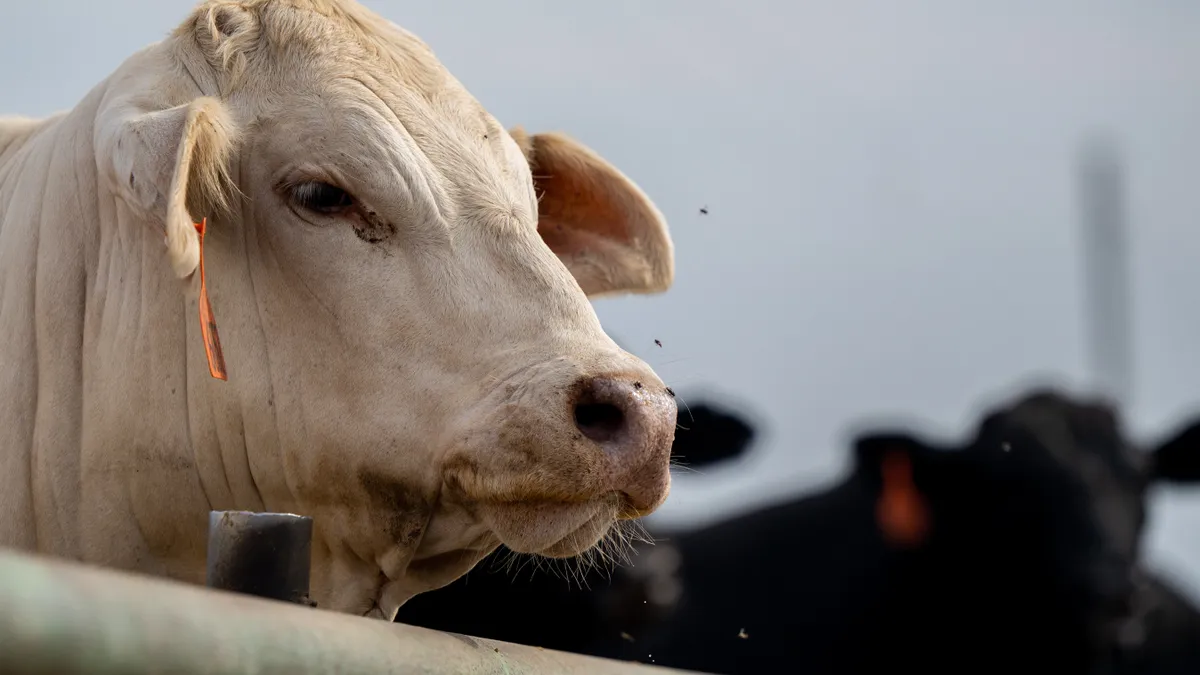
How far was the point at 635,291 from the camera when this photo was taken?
14.1 feet

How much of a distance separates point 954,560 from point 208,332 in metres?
11.5

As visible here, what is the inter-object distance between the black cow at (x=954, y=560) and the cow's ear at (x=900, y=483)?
1 centimetres

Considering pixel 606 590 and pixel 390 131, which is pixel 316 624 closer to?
pixel 390 131

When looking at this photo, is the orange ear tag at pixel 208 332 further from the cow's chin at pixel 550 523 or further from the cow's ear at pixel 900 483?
the cow's ear at pixel 900 483

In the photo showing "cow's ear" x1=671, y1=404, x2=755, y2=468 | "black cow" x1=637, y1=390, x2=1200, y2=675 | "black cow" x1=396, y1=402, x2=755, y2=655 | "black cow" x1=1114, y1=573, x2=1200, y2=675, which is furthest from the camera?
"black cow" x1=1114, y1=573, x2=1200, y2=675

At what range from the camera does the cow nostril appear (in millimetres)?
2760

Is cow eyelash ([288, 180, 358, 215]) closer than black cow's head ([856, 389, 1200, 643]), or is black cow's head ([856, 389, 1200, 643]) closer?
cow eyelash ([288, 180, 358, 215])

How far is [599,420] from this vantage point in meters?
2.79

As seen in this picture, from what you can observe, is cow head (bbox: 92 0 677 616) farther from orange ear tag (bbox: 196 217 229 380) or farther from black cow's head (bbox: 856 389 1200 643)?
black cow's head (bbox: 856 389 1200 643)

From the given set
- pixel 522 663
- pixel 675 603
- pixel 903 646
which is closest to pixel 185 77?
pixel 522 663

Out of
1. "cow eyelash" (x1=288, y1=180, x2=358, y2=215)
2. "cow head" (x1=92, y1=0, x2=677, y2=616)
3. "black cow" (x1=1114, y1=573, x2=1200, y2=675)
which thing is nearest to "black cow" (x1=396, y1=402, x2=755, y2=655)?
"black cow" (x1=1114, y1=573, x2=1200, y2=675)

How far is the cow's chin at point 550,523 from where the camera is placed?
2846mm

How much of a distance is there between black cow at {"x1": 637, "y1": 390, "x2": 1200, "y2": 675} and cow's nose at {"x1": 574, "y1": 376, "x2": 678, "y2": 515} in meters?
9.66

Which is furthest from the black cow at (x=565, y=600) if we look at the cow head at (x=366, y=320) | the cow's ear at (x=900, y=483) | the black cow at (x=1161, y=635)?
the cow head at (x=366, y=320)
